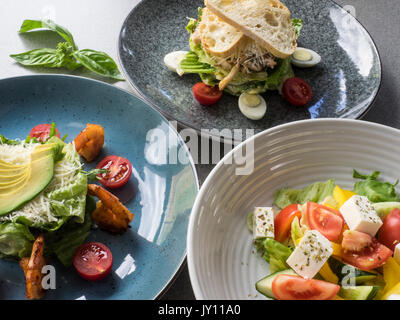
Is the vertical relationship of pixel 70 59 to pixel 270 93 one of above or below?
above

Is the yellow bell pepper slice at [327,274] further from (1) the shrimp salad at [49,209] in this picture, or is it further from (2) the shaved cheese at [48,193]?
(2) the shaved cheese at [48,193]

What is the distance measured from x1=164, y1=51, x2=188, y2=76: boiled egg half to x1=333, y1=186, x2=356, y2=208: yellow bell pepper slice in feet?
3.44

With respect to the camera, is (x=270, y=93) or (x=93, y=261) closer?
(x=93, y=261)

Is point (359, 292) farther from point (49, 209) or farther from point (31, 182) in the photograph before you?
point (31, 182)

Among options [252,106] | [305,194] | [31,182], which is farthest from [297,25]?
[31,182]

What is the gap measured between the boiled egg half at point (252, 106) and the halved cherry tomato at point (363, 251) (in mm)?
858

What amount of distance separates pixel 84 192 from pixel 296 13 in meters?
1.74

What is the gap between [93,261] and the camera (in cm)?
147

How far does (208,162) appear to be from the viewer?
1.94 metres

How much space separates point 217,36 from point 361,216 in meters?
1.30

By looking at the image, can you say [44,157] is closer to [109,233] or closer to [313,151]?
[109,233]

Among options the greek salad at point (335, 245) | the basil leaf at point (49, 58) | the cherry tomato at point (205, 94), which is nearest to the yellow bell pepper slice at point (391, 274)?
the greek salad at point (335, 245)

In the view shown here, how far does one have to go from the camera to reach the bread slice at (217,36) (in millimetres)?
2123
